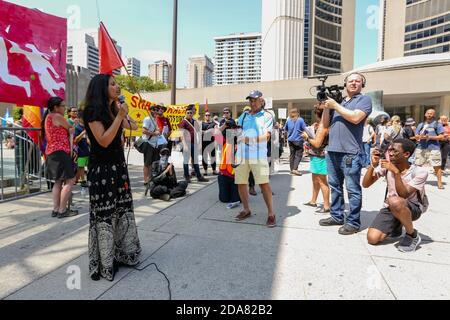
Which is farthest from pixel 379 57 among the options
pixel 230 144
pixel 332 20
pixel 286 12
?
pixel 230 144

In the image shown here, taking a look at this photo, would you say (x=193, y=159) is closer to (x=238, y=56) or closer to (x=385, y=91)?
(x=385, y=91)

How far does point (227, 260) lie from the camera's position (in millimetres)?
2945

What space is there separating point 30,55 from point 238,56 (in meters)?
165

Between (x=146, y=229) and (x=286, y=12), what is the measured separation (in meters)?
64.2

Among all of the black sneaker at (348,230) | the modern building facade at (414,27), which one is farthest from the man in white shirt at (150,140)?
the modern building facade at (414,27)

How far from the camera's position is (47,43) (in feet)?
17.8

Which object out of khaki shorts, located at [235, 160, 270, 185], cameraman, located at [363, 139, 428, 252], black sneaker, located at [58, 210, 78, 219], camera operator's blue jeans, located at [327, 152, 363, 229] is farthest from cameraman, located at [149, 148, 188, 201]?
cameraman, located at [363, 139, 428, 252]

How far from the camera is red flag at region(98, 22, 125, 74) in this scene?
4.56 m

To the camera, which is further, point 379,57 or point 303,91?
point 379,57

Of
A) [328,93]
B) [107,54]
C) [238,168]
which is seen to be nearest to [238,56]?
[107,54]

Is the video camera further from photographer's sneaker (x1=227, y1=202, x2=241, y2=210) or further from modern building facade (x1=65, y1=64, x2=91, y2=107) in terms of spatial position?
modern building facade (x1=65, y1=64, x2=91, y2=107)

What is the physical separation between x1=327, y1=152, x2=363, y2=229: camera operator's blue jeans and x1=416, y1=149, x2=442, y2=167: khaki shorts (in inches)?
180

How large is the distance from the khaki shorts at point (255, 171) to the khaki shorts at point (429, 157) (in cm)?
538
